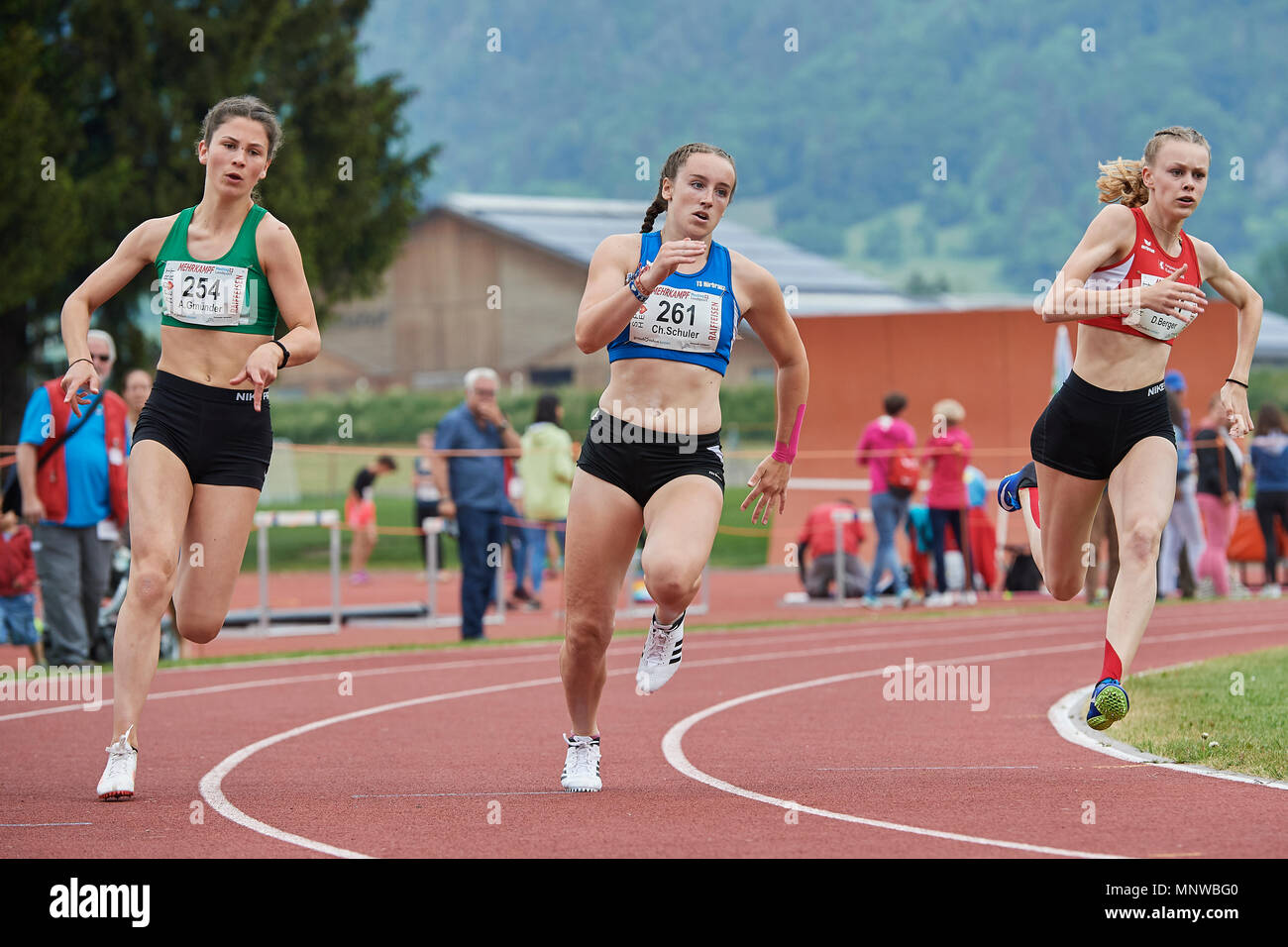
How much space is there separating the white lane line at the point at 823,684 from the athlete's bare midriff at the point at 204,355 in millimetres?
2489

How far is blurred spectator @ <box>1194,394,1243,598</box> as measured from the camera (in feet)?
60.7

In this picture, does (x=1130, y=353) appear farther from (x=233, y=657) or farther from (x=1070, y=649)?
(x=233, y=657)

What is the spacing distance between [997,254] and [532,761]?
174m

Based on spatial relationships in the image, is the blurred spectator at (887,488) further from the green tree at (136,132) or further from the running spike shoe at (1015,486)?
the green tree at (136,132)

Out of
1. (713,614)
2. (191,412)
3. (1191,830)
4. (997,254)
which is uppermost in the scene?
(997,254)

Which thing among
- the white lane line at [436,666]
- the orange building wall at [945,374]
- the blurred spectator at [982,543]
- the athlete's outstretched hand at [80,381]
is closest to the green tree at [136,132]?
the orange building wall at [945,374]

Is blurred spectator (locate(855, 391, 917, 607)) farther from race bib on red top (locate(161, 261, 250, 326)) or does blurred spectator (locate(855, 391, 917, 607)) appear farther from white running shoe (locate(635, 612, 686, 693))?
race bib on red top (locate(161, 261, 250, 326))

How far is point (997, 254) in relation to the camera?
177m

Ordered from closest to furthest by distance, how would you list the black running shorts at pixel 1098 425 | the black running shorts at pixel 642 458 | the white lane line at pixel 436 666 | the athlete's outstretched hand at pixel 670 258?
the athlete's outstretched hand at pixel 670 258, the black running shorts at pixel 642 458, the black running shorts at pixel 1098 425, the white lane line at pixel 436 666

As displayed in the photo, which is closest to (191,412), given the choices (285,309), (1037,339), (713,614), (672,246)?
(285,309)

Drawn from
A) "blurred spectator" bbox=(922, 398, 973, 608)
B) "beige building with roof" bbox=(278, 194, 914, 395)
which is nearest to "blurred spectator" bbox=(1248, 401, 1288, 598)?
"blurred spectator" bbox=(922, 398, 973, 608)

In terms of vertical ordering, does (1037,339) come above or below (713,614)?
above

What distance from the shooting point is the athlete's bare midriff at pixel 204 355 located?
6.59 m

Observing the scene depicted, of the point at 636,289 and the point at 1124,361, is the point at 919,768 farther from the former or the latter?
the point at 636,289
